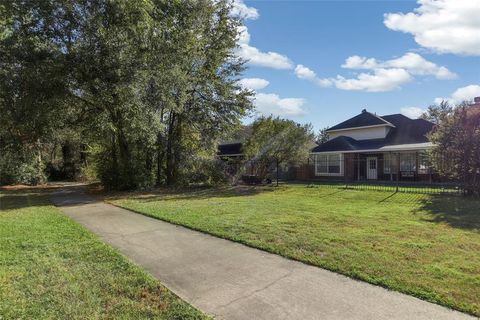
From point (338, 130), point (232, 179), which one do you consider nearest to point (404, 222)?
point (232, 179)

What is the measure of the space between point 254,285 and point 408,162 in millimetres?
23330

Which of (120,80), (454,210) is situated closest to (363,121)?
(454,210)

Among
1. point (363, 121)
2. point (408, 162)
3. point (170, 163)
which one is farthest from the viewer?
point (363, 121)

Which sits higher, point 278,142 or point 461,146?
point 278,142

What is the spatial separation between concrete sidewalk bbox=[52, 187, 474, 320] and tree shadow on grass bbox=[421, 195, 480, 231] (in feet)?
17.4

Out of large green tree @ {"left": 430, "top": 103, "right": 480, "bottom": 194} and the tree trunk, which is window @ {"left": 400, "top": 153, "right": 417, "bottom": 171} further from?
the tree trunk

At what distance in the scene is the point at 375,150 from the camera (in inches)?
987

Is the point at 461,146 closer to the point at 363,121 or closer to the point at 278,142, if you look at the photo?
the point at 278,142

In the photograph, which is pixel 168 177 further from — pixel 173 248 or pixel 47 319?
pixel 47 319

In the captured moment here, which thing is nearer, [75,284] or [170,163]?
[75,284]

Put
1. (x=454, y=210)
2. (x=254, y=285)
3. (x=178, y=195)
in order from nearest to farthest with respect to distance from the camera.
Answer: (x=254, y=285)
(x=454, y=210)
(x=178, y=195)

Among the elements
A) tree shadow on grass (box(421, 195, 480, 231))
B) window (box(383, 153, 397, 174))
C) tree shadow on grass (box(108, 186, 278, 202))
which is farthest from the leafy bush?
window (box(383, 153, 397, 174))

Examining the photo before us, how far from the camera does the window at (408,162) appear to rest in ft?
80.7

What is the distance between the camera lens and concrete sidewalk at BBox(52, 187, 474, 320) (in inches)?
152
